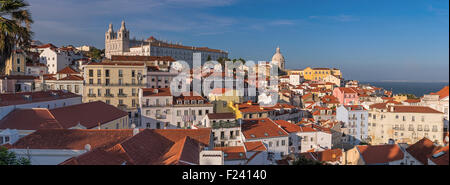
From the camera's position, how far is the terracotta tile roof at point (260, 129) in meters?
22.1

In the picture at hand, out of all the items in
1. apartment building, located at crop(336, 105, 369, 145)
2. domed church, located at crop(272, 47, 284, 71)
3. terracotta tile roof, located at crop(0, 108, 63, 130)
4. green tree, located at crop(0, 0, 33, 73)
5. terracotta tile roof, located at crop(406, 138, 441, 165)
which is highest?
domed church, located at crop(272, 47, 284, 71)

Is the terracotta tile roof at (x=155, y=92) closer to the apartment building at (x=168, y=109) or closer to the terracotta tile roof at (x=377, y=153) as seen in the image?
the apartment building at (x=168, y=109)

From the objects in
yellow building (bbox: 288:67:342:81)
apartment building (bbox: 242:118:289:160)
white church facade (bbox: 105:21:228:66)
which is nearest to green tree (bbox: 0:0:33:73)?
apartment building (bbox: 242:118:289:160)

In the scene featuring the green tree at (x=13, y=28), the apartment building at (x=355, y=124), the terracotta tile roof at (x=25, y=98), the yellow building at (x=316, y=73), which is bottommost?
the apartment building at (x=355, y=124)

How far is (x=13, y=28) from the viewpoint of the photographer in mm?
8133

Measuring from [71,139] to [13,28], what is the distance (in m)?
6.35

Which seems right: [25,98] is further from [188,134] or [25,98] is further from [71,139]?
[188,134]

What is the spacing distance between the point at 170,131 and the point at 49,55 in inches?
2088

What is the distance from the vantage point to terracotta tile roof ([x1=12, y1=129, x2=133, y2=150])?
12.5 metres

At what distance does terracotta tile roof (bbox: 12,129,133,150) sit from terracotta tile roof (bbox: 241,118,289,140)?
10.3m

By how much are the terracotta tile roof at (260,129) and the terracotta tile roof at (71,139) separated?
1033 cm

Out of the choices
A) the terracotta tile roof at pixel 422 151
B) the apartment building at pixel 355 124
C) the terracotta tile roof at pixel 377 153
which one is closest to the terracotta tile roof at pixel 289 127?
the apartment building at pixel 355 124

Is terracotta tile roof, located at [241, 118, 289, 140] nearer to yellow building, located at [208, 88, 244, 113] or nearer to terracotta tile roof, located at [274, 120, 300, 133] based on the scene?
terracotta tile roof, located at [274, 120, 300, 133]
